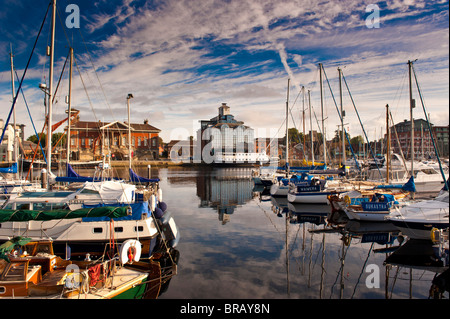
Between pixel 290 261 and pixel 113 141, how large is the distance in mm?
102575

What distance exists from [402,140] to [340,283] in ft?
468

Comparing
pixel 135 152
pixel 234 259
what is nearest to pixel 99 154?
pixel 135 152

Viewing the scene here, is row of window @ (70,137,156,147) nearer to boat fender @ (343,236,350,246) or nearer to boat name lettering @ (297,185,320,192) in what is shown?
boat name lettering @ (297,185,320,192)

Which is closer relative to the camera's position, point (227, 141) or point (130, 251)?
point (130, 251)

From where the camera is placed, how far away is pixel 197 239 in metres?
20.1

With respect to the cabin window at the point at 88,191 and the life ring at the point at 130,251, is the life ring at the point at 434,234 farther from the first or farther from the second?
the cabin window at the point at 88,191

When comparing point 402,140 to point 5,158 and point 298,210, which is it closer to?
point 298,210

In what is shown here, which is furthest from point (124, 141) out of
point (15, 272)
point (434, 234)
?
point (434, 234)

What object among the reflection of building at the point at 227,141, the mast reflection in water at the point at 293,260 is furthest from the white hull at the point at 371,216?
the reflection of building at the point at 227,141

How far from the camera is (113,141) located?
4252 inches

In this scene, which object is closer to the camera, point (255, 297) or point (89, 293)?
point (89, 293)

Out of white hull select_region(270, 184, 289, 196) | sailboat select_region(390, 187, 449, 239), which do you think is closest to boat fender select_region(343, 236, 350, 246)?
sailboat select_region(390, 187, 449, 239)
